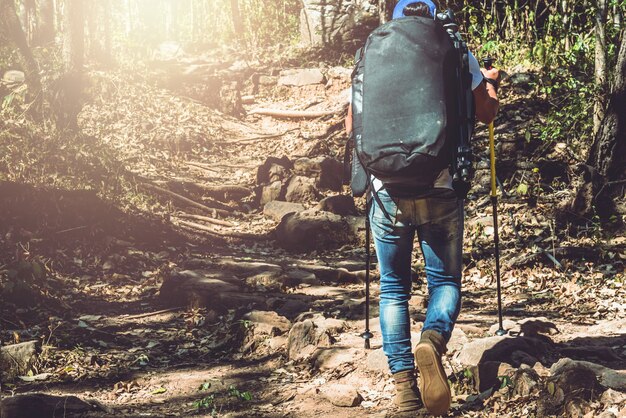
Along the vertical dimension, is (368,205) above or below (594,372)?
above

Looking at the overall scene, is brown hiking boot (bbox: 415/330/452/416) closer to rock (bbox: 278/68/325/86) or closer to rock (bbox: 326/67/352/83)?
rock (bbox: 326/67/352/83)

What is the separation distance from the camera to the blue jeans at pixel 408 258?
3.83 metres

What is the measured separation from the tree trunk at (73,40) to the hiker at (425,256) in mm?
12601

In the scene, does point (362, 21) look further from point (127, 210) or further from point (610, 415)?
point (610, 415)

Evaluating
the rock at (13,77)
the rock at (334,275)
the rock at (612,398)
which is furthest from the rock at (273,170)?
the rock at (612,398)

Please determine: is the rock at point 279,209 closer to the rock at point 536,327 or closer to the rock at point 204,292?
the rock at point 204,292

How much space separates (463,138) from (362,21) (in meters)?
16.9

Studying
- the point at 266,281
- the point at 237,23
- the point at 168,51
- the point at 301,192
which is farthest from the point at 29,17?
the point at 266,281

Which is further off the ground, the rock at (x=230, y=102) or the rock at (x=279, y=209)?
the rock at (x=230, y=102)

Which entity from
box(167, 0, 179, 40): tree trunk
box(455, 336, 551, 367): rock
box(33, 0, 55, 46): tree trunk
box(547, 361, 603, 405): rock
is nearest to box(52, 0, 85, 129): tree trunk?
box(33, 0, 55, 46): tree trunk

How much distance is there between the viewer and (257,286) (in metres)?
8.34

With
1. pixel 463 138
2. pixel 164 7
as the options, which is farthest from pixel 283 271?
pixel 164 7

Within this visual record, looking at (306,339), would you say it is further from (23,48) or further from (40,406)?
(23,48)

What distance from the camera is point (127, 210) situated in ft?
36.5
